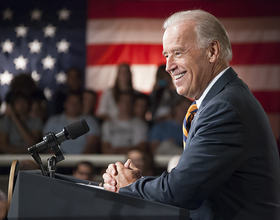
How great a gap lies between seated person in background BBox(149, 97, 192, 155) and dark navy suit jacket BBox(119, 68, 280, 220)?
2.86m

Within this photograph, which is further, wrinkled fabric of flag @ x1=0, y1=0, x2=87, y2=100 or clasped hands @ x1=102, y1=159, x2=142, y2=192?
wrinkled fabric of flag @ x1=0, y1=0, x2=87, y2=100

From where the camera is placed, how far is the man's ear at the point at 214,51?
1.26 meters

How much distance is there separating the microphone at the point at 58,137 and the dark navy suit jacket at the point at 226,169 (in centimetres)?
25

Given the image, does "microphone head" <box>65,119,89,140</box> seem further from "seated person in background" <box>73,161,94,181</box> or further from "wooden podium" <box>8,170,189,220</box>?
"seated person in background" <box>73,161,94,181</box>

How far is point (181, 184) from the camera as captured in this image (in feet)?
3.24

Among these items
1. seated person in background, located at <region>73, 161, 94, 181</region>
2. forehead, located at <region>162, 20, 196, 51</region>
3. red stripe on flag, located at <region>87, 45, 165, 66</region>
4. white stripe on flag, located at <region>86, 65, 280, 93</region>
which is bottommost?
seated person in background, located at <region>73, 161, 94, 181</region>

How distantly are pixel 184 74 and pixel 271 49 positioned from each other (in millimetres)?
3887

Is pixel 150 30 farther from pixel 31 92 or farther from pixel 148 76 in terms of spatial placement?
pixel 31 92

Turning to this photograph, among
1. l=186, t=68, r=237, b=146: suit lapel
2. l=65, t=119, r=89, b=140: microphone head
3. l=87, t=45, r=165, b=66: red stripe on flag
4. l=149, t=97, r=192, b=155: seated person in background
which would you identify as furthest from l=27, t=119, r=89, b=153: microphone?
l=87, t=45, r=165, b=66: red stripe on flag

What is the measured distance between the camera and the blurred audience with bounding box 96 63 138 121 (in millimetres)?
4270

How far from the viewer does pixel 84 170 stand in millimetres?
3504

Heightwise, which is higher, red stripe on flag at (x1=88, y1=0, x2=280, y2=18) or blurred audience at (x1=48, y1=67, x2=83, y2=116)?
red stripe on flag at (x1=88, y1=0, x2=280, y2=18)

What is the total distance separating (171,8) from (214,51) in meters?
3.82

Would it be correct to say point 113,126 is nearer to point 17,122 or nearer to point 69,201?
point 17,122
